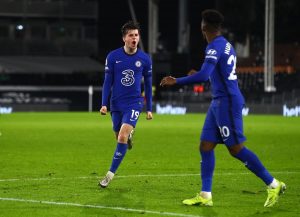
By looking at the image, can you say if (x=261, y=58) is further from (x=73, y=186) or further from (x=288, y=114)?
(x=73, y=186)

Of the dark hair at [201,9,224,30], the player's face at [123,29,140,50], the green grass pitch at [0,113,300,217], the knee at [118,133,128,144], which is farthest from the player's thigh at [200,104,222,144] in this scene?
the player's face at [123,29,140,50]

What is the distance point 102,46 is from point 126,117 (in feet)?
208

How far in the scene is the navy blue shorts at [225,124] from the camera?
458 inches

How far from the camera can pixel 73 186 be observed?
14.3m

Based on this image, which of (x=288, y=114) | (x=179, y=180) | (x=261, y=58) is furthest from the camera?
(x=261, y=58)

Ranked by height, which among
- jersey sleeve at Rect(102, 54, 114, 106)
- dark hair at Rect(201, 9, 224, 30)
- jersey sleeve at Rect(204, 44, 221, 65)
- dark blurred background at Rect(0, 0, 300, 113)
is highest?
dark hair at Rect(201, 9, 224, 30)

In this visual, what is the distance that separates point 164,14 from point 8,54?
534 inches

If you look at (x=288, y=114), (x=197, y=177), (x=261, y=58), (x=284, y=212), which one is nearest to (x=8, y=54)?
(x=261, y=58)

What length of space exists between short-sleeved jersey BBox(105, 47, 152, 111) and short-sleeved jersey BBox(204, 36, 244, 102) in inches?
120

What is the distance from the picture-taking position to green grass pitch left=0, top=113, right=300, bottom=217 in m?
11.7

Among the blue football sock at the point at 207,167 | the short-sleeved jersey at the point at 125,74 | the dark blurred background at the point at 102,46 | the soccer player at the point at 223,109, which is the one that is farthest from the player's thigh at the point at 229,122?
the dark blurred background at the point at 102,46

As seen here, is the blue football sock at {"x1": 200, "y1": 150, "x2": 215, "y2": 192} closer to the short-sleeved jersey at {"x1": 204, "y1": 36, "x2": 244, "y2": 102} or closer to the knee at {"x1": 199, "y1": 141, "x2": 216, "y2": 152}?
the knee at {"x1": 199, "y1": 141, "x2": 216, "y2": 152}

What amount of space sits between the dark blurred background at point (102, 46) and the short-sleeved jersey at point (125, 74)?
1451 inches

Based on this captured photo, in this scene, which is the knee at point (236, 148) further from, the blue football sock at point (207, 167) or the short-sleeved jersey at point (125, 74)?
the short-sleeved jersey at point (125, 74)
